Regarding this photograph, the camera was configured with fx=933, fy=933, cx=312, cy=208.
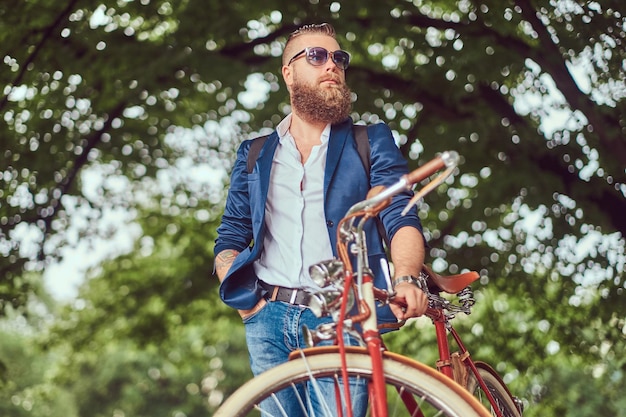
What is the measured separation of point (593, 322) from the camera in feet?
30.5

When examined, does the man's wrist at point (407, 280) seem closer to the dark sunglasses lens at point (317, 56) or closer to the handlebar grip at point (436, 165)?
the handlebar grip at point (436, 165)

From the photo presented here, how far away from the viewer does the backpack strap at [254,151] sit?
3436 millimetres

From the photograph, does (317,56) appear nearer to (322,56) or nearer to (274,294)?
(322,56)

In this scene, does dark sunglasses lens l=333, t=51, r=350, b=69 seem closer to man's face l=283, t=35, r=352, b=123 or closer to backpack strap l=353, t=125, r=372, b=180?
man's face l=283, t=35, r=352, b=123

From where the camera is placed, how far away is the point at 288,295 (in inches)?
125

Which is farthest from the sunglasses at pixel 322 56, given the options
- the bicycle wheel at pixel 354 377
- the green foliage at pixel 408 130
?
the green foliage at pixel 408 130

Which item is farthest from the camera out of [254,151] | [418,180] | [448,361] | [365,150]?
[448,361]

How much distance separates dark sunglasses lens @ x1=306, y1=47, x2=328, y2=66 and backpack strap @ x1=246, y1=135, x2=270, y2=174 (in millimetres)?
337

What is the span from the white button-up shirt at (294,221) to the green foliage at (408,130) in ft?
12.0

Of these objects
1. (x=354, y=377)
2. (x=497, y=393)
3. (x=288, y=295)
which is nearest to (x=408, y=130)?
(x=497, y=393)

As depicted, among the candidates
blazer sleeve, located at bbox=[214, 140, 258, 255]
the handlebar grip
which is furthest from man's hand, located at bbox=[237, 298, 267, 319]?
the handlebar grip

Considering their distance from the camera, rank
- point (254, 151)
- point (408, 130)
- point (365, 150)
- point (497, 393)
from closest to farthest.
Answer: point (365, 150), point (254, 151), point (497, 393), point (408, 130)

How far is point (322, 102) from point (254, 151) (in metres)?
0.33

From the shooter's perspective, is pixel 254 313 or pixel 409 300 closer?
pixel 409 300
